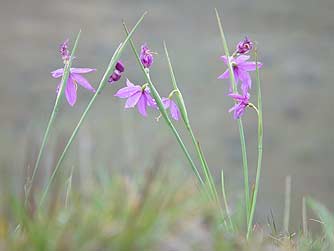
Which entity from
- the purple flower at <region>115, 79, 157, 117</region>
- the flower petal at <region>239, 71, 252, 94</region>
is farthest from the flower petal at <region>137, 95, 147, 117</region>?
the flower petal at <region>239, 71, 252, 94</region>

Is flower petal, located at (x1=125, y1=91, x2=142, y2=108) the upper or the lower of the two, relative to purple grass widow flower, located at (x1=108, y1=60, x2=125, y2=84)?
lower

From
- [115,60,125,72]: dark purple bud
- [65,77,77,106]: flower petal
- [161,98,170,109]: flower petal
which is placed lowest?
[161,98,170,109]: flower petal

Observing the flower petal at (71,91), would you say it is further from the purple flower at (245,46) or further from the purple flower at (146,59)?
the purple flower at (245,46)

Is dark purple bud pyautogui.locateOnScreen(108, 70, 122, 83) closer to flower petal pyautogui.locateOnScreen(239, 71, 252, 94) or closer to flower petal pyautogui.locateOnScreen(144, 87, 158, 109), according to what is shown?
flower petal pyautogui.locateOnScreen(144, 87, 158, 109)

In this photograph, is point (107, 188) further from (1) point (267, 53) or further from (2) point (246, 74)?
(1) point (267, 53)

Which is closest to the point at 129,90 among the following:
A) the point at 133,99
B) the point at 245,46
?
the point at 133,99

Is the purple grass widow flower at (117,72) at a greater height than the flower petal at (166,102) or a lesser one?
greater

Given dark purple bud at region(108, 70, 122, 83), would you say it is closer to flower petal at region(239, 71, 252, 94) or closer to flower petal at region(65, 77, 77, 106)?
flower petal at region(65, 77, 77, 106)

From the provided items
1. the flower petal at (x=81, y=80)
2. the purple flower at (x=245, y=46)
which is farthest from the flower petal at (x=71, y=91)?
the purple flower at (x=245, y=46)

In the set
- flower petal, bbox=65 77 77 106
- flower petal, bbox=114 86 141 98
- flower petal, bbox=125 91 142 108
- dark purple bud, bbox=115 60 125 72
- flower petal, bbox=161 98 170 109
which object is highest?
dark purple bud, bbox=115 60 125 72

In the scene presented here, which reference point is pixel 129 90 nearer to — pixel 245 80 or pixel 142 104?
pixel 142 104

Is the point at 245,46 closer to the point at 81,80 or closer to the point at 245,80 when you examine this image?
the point at 245,80

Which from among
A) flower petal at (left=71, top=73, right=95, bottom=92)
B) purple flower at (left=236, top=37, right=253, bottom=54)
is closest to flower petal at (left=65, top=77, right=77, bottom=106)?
flower petal at (left=71, top=73, right=95, bottom=92)
